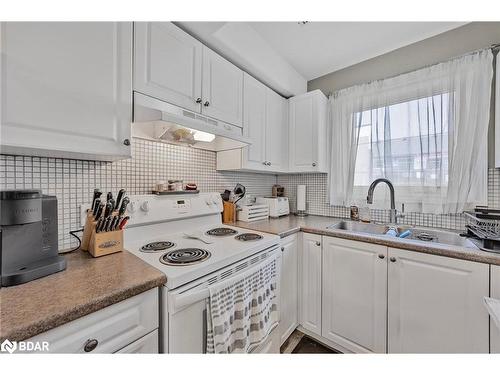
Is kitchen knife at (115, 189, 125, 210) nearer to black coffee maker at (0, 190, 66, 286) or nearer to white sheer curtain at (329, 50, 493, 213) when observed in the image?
black coffee maker at (0, 190, 66, 286)

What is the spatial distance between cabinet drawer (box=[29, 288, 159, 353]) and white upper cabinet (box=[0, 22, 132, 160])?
641 millimetres

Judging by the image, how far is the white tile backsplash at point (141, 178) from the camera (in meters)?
1.01

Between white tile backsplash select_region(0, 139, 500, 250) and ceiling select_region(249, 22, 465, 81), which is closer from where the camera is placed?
white tile backsplash select_region(0, 139, 500, 250)

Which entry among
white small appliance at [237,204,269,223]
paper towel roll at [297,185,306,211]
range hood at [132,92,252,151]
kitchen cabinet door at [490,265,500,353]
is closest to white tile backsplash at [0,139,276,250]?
range hood at [132,92,252,151]

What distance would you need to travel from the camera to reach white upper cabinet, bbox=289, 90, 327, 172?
2.11 meters

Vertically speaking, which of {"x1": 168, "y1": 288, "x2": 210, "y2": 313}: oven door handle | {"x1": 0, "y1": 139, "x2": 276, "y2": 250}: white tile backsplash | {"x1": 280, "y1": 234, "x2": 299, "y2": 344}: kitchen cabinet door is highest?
{"x1": 0, "y1": 139, "x2": 276, "y2": 250}: white tile backsplash

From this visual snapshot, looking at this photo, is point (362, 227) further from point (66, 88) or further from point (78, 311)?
point (66, 88)

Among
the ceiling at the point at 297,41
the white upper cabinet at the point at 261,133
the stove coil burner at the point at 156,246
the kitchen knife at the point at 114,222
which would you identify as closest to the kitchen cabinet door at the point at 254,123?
the white upper cabinet at the point at 261,133

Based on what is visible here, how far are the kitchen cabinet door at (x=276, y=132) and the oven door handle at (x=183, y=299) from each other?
1.38m

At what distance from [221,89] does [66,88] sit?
3.07ft
